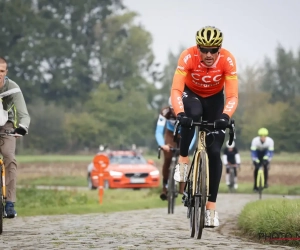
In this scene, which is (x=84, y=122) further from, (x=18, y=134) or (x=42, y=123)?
(x=18, y=134)

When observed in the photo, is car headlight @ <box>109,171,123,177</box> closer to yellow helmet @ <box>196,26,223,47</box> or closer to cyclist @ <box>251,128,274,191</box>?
cyclist @ <box>251,128,274,191</box>

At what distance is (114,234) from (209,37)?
2752 millimetres

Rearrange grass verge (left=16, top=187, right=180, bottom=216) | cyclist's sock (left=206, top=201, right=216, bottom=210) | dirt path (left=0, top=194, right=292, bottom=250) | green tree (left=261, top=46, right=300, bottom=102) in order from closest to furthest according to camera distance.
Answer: dirt path (left=0, top=194, right=292, bottom=250)
cyclist's sock (left=206, top=201, right=216, bottom=210)
grass verge (left=16, top=187, right=180, bottom=216)
green tree (left=261, top=46, right=300, bottom=102)

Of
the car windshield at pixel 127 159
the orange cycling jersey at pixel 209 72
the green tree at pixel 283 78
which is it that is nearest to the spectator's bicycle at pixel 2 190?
the orange cycling jersey at pixel 209 72

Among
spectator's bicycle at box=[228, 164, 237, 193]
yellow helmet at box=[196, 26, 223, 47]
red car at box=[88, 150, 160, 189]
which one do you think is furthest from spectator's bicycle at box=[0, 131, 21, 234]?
spectator's bicycle at box=[228, 164, 237, 193]

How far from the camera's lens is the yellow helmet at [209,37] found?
9297 mm

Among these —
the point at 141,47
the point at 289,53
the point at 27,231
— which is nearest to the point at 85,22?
the point at 141,47

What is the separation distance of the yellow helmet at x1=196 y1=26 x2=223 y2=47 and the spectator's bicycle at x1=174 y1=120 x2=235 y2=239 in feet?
2.99

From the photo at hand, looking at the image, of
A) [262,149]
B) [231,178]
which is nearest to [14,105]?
[262,149]

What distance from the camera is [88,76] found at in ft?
305

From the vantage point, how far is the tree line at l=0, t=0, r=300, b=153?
282 feet

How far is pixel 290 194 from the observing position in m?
25.9

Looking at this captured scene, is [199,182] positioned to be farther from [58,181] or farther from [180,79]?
[58,181]

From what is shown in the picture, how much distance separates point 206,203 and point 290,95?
8271 centimetres
